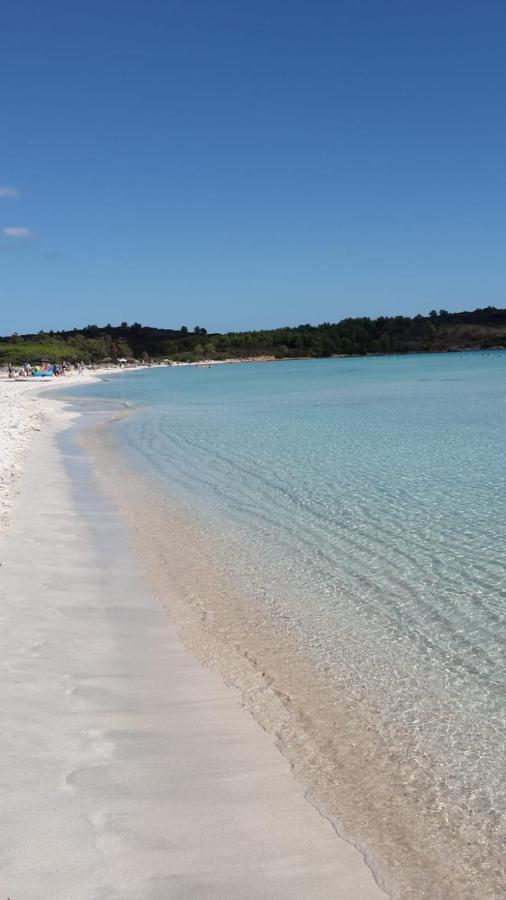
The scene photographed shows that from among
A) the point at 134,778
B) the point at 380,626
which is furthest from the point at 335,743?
the point at 380,626

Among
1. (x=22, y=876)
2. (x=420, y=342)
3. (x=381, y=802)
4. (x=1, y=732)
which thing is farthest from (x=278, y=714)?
(x=420, y=342)

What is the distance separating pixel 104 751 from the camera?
4238 mm

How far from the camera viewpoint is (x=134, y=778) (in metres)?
3.97

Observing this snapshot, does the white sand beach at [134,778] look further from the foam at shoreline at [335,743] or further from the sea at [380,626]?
the sea at [380,626]

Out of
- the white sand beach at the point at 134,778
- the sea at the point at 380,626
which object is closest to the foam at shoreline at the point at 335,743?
the sea at the point at 380,626

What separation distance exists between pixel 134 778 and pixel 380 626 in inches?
122

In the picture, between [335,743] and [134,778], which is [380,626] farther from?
[134,778]

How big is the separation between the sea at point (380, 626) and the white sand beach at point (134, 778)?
25 cm

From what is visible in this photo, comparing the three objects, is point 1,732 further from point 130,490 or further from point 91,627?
point 130,490

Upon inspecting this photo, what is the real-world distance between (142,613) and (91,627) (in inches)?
26.0

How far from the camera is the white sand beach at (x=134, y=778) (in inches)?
126

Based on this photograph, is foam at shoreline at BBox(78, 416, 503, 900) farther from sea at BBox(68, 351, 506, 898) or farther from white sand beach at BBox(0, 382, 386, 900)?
white sand beach at BBox(0, 382, 386, 900)

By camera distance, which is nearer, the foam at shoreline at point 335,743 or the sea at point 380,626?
the foam at shoreline at point 335,743

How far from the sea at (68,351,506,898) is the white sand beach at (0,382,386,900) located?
0.25 metres
